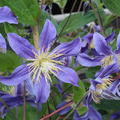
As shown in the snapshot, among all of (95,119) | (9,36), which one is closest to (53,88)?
(95,119)

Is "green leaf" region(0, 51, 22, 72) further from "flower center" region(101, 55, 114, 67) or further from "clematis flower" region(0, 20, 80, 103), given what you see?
"flower center" region(101, 55, 114, 67)

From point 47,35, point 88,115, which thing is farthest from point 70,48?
point 88,115

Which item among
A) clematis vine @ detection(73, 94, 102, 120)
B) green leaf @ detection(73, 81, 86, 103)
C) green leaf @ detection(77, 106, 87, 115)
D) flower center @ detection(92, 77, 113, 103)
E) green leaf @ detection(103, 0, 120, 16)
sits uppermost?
green leaf @ detection(103, 0, 120, 16)

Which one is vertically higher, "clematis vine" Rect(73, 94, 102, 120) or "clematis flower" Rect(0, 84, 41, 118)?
"clematis flower" Rect(0, 84, 41, 118)

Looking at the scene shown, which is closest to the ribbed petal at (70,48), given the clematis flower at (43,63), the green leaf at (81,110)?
the clematis flower at (43,63)

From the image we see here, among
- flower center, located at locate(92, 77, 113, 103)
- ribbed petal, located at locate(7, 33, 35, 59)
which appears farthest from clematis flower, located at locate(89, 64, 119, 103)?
ribbed petal, located at locate(7, 33, 35, 59)

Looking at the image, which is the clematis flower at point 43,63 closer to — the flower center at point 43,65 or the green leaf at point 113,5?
the flower center at point 43,65
